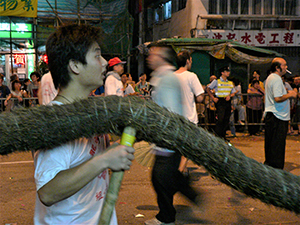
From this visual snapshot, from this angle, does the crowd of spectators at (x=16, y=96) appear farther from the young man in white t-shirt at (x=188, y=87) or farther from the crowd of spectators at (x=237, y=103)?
the young man in white t-shirt at (x=188, y=87)

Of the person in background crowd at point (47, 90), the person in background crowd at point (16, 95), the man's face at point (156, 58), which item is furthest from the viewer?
the person in background crowd at point (16, 95)

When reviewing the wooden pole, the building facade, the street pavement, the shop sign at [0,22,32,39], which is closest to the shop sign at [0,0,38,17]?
the shop sign at [0,22,32,39]

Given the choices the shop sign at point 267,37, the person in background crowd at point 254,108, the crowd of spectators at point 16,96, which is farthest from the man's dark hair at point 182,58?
the shop sign at point 267,37

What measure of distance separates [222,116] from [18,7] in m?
11.3

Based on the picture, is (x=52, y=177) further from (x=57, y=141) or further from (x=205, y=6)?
(x=205, y=6)

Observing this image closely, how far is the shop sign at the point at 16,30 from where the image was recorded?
58.9 feet

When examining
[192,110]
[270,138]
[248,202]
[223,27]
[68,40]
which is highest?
[223,27]

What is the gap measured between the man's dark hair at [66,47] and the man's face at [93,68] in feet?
0.08

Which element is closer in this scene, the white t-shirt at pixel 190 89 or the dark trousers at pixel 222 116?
the white t-shirt at pixel 190 89

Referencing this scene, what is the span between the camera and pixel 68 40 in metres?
1.71

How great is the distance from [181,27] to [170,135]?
55.9 ft

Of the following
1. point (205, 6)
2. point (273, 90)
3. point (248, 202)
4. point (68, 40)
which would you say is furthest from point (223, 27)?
point (68, 40)

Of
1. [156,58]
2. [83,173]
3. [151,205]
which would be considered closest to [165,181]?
[151,205]

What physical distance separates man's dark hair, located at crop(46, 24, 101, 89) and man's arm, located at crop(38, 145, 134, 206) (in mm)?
473
